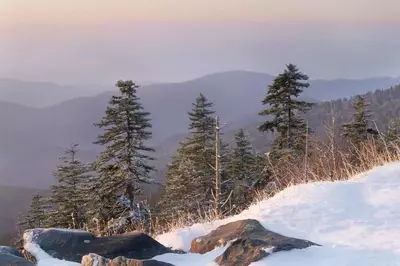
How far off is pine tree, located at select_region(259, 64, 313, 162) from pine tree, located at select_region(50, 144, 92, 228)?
1260 cm

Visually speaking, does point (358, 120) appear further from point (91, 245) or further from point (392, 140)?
point (91, 245)

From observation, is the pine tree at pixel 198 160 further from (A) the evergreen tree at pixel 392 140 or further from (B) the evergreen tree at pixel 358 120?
(A) the evergreen tree at pixel 392 140

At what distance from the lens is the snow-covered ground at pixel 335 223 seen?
4.49 metres

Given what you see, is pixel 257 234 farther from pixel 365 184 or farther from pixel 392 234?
pixel 365 184

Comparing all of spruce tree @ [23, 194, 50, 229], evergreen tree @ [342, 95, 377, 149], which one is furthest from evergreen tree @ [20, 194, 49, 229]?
evergreen tree @ [342, 95, 377, 149]

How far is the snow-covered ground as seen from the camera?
4.49m

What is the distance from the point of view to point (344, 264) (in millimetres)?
4125

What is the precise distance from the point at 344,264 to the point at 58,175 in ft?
94.7

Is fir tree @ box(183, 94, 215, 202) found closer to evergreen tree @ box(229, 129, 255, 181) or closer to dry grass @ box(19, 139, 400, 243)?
evergreen tree @ box(229, 129, 255, 181)

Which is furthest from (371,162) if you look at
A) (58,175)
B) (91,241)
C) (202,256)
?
(58,175)

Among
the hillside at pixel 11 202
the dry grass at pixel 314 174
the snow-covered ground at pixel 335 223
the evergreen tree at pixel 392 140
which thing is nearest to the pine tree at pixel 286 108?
the evergreen tree at pixel 392 140

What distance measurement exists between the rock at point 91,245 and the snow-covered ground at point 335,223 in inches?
10.0

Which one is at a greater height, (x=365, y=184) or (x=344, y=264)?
(x=365, y=184)

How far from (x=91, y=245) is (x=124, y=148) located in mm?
16510
